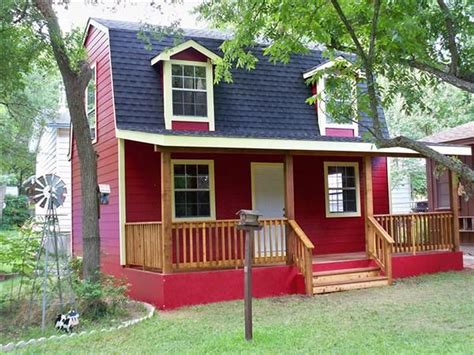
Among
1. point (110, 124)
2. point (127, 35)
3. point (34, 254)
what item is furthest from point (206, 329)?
point (127, 35)

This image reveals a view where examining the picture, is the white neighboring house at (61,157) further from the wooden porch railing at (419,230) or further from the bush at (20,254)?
the wooden porch railing at (419,230)

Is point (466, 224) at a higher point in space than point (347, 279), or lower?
higher

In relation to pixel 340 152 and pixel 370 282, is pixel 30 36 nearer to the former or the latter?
pixel 340 152

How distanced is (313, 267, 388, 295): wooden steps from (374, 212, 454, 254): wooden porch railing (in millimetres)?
933

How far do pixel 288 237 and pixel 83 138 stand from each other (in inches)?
161

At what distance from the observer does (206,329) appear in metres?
6.88

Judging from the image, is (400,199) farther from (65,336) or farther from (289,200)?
(65,336)

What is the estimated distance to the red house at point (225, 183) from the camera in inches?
360

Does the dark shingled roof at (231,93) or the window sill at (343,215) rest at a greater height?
the dark shingled roof at (231,93)

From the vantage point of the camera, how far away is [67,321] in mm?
7039

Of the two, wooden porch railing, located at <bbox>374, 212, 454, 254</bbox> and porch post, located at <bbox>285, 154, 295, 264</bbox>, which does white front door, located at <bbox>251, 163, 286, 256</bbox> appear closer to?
porch post, located at <bbox>285, 154, 295, 264</bbox>

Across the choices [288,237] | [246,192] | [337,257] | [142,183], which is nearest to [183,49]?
[142,183]

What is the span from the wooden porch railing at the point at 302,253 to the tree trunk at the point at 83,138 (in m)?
3.53

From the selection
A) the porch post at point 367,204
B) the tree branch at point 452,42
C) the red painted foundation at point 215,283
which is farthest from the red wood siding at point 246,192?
the tree branch at point 452,42
